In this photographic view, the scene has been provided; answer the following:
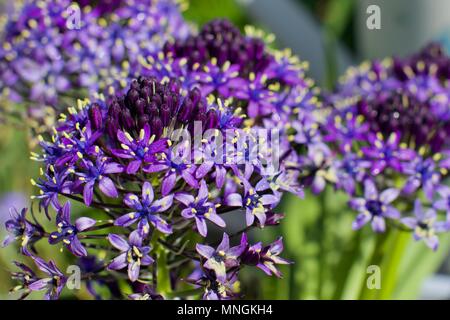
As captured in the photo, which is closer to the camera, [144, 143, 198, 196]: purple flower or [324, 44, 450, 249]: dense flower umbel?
[144, 143, 198, 196]: purple flower

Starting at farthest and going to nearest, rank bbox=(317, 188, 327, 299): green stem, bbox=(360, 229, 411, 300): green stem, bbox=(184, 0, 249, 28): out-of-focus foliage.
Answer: bbox=(184, 0, 249, 28): out-of-focus foliage → bbox=(317, 188, 327, 299): green stem → bbox=(360, 229, 411, 300): green stem

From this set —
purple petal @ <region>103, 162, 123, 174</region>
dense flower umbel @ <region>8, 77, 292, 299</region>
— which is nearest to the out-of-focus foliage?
dense flower umbel @ <region>8, 77, 292, 299</region>

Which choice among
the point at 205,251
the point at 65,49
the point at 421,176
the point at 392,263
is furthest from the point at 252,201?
the point at 65,49

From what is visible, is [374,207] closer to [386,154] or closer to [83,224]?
[386,154]

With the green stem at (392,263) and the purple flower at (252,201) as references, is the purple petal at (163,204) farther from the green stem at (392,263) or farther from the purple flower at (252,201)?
the green stem at (392,263)

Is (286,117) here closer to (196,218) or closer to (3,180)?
(196,218)

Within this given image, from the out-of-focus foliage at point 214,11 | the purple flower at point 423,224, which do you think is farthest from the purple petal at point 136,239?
the out-of-focus foliage at point 214,11

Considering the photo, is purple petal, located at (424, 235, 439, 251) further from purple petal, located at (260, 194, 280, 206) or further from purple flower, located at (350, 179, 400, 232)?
purple petal, located at (260, 194, 280, 206)
